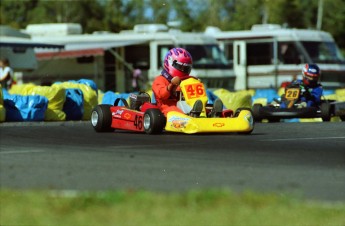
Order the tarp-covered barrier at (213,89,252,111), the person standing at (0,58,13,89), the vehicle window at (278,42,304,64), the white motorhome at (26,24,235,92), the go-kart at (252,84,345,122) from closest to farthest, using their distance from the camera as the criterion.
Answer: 1. the go-kart at (252,84,345,122)
2. the tarp-covered barrier at (213,89,252,111)
3. the person standing at (0,58,13,89)
4. the white motorhome at (26,24,235,92)
5. the vehicle window at (278,42,304,64)

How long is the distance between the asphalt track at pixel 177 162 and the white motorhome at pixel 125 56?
75.9ft

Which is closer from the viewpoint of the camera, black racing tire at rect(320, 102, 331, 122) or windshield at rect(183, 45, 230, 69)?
black racing tire at rect(320, 102, 331, 122)

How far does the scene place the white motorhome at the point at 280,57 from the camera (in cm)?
3812

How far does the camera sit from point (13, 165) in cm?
1003

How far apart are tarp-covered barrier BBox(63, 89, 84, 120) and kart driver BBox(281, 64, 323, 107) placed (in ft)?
12.9

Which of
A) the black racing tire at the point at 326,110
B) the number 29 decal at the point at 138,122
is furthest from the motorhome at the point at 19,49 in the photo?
the number 29 decal at the point at 138,122

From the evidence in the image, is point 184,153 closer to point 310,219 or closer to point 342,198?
point 342,198

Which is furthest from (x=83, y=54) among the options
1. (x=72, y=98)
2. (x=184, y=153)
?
(x=184, y=153)

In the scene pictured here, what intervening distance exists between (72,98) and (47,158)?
9.36 m

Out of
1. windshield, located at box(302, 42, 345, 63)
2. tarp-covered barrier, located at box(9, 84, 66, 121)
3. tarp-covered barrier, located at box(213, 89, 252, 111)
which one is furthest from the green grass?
windshield, located at box(302, 42, 345, 63)

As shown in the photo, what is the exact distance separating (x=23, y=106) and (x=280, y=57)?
2117cm

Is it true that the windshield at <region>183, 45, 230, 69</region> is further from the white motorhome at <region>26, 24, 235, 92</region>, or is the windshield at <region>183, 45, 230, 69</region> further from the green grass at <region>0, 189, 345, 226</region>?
the green grass at <region>0, 189, 345, 226</region>

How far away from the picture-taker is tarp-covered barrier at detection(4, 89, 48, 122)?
1852cm

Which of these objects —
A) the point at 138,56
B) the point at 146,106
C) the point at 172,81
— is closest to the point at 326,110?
the point at 172,81
